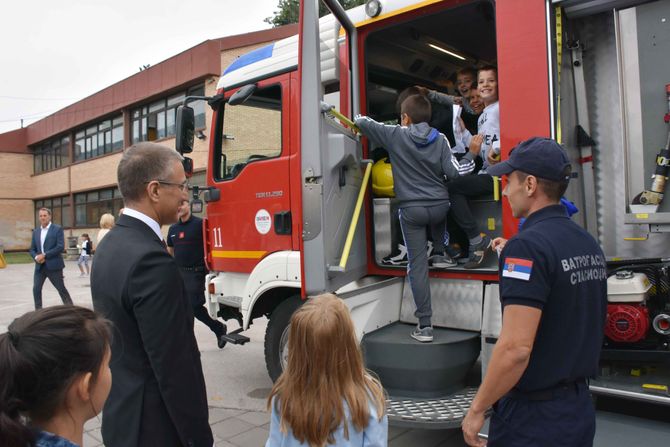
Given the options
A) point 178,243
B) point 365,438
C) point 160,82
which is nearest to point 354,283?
point 365,438

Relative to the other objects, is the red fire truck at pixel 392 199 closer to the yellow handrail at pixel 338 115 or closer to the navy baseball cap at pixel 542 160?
the yellow handrail at pixel 338 115

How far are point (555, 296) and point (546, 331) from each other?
0.13m

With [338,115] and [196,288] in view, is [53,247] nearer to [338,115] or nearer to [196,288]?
[196,288]

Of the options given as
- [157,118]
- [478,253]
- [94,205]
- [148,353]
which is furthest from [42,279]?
[94,205]

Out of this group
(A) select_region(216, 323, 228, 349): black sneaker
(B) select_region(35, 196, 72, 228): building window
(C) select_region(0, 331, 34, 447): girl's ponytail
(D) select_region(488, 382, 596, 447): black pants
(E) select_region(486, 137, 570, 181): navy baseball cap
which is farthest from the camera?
(B) select_region(35, 196, 72, 228): building window

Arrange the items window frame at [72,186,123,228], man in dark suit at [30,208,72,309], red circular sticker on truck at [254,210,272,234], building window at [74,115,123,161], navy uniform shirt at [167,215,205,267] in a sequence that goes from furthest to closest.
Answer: window frame at [72,186,123,228] < building window at [74,115,123,161] < man in dark suit at [30,208,72,309] < navy uniform shirt at [167,215,205,267] < red circular sticker on truck at [254,210,272,234]

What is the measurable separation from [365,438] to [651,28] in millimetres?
2849

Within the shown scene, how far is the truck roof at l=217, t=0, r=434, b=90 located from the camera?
399 cm

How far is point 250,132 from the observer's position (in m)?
4.49

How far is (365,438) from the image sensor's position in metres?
1.68

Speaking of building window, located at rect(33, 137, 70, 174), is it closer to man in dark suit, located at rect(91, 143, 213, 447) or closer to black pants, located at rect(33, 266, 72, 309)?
black pants, located at rect(33, 266, 72, 309)

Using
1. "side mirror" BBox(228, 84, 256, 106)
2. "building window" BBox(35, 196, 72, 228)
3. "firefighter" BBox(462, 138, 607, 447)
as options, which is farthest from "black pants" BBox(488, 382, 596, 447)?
"building window" BBox(35, 196, 72, 228)

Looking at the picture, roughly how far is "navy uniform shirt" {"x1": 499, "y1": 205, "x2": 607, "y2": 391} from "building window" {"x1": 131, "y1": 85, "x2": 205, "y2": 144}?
19026 mm

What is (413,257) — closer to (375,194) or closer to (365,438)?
(375,194)
